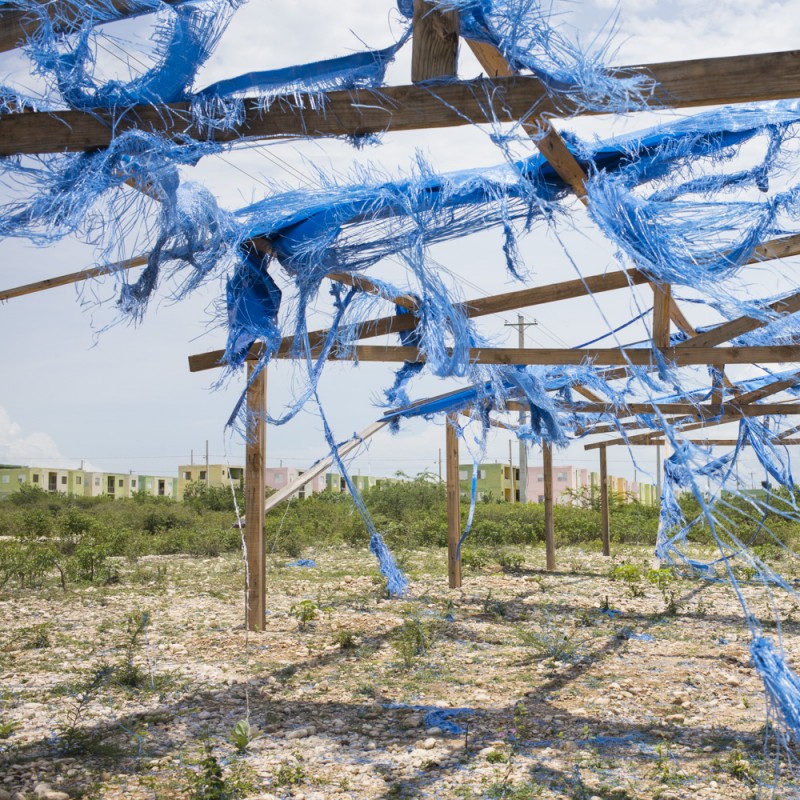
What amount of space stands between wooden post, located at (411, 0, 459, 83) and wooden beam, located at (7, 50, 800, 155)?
55 millimetres

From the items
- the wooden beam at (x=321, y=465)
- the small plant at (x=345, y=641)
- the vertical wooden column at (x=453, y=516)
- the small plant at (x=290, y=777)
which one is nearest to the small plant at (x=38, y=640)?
the wooden beam at (x=321, y=465)

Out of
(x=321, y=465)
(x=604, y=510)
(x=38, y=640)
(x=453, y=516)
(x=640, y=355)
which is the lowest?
(x=38, y=640)

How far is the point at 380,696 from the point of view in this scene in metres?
5.16

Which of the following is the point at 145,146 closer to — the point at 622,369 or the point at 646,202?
the point at 646,202

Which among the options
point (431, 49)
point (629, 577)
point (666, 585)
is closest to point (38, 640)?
point (431, 49)

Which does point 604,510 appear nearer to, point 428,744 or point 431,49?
point 428,744

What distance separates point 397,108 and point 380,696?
3.73 m

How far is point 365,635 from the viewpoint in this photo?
6906 mm

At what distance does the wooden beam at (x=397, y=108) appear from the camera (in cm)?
243

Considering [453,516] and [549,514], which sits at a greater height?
[453,516]

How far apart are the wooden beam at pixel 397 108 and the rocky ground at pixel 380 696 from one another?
2.52 metres

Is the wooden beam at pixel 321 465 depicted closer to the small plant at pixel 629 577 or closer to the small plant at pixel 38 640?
the small plant at pixel 38 640

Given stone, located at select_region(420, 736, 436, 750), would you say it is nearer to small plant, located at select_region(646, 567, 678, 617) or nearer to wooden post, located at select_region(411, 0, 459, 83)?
wooden post, located at select_region(411, 0, 459, 83)

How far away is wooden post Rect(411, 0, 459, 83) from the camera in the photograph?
2.67 meters
